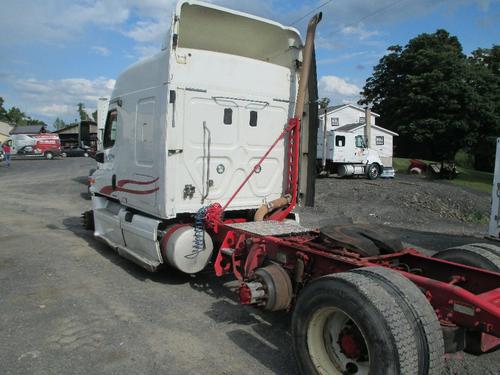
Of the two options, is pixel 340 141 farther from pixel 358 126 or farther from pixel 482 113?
pixel 482 113

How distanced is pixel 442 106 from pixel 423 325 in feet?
139

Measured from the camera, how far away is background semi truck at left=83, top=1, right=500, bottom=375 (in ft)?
9.87

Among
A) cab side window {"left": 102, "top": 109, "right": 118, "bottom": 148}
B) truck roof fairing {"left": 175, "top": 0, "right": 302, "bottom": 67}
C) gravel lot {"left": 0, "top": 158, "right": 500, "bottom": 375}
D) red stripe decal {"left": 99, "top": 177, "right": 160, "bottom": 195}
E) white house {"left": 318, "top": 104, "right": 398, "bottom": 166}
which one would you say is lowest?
gravel lot {"left": 0, "top": 158, "right": 500, "bottom": 375}

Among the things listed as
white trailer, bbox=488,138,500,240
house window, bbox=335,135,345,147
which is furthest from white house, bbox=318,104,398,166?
white trailer, bbox=488,138,500,240

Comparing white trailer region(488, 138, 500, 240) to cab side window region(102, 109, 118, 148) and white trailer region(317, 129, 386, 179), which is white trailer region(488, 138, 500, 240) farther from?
white trailer region(317, 129, 386, 179)

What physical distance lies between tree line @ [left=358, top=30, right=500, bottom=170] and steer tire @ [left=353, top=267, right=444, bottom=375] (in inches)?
1615

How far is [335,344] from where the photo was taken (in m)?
3.39

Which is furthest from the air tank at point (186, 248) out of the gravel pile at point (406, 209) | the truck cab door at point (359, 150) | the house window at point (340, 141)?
the truck cab door at point (359, 150)

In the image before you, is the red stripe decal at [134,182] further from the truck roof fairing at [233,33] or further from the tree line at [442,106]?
the tree line at [442,106]

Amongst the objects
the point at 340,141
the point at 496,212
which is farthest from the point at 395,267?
the point at 340,141

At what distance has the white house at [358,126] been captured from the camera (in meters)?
39.8

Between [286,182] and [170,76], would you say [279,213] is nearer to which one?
[286,182]

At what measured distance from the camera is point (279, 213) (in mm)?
6637

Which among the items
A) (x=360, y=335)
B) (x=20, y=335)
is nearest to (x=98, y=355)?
(x=20, y=335)
